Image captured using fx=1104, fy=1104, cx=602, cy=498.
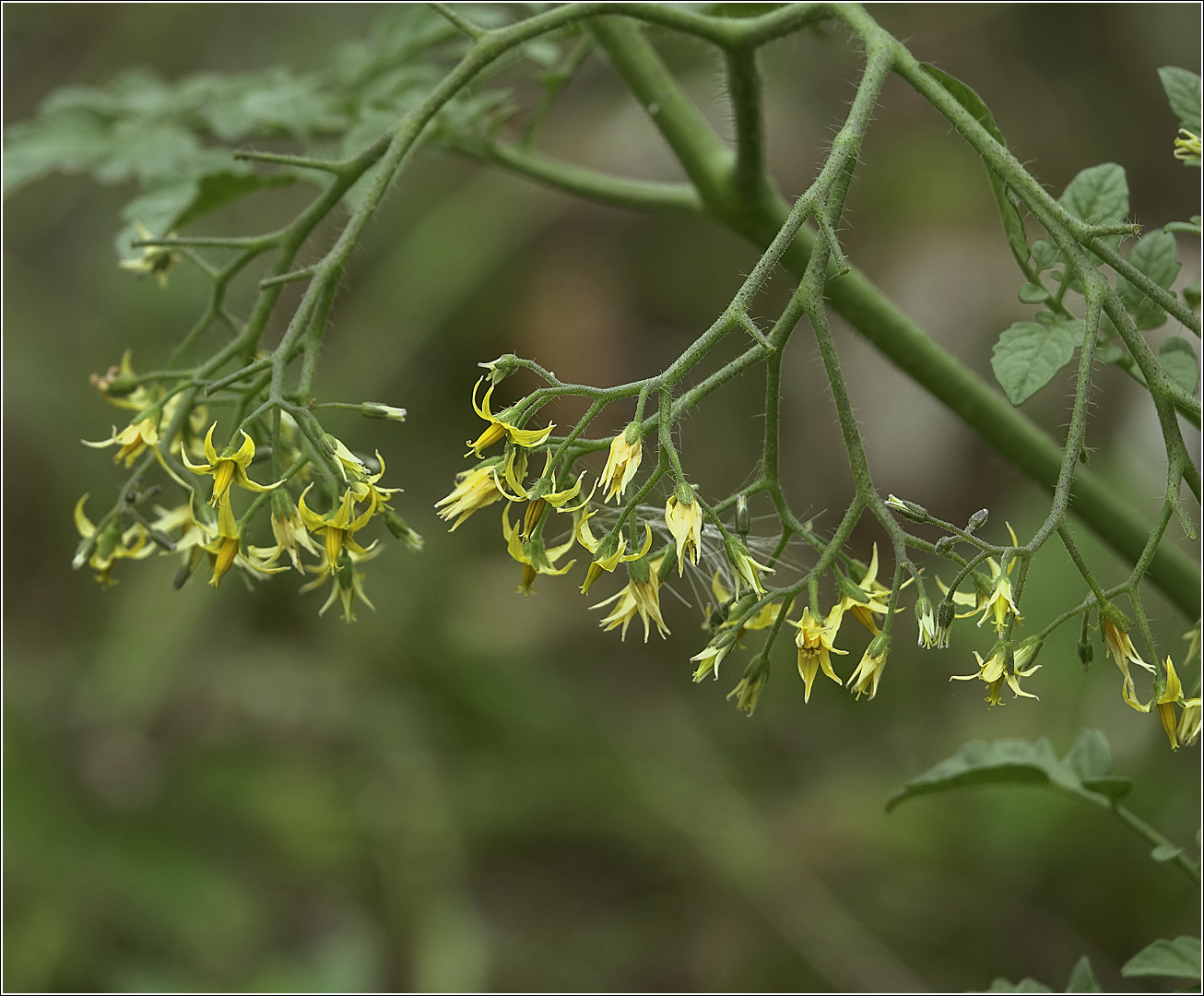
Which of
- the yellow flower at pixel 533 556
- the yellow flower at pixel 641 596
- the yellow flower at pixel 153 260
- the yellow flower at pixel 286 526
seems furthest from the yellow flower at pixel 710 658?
the yellow flower at pixel 153 260

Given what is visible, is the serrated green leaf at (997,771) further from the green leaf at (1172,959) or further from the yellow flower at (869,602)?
the yellow flower at (869,602)

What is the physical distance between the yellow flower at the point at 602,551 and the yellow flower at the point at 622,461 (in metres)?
0.04

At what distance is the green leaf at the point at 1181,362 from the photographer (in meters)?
1.05

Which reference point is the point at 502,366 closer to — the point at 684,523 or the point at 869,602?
the point at 684,523

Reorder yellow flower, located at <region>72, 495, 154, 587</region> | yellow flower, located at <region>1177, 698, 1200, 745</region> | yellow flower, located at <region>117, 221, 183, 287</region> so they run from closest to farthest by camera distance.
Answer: yellow flower, located at <region>1177, 698, 1200, 745</region>, yellow flower, located at <region>72, 495, 154, 587</region>, yellow flower, located at <region>117, 221, 183, 287</region>

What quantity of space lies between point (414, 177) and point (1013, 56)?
231cm

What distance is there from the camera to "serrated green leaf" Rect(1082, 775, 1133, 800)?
1.24 m

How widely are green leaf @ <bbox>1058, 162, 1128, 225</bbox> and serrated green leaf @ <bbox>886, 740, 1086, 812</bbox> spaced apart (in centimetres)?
59

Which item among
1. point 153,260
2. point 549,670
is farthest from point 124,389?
point 549,670

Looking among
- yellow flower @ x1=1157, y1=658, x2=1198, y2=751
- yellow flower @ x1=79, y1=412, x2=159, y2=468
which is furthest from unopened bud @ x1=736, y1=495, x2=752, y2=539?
yellow flower @ x1=79, y1=412, x2=159, y2=468

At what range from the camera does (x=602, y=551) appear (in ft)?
2.92

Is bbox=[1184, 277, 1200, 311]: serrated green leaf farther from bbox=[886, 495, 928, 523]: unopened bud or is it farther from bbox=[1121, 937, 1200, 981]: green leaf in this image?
bbox=[1121, 937, 1200, 981]: green leaf

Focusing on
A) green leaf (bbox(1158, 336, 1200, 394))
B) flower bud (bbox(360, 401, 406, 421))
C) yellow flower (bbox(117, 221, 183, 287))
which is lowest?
green leaf (bbox(1158, 336, 1200, 394))

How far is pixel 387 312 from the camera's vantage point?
3.91m
